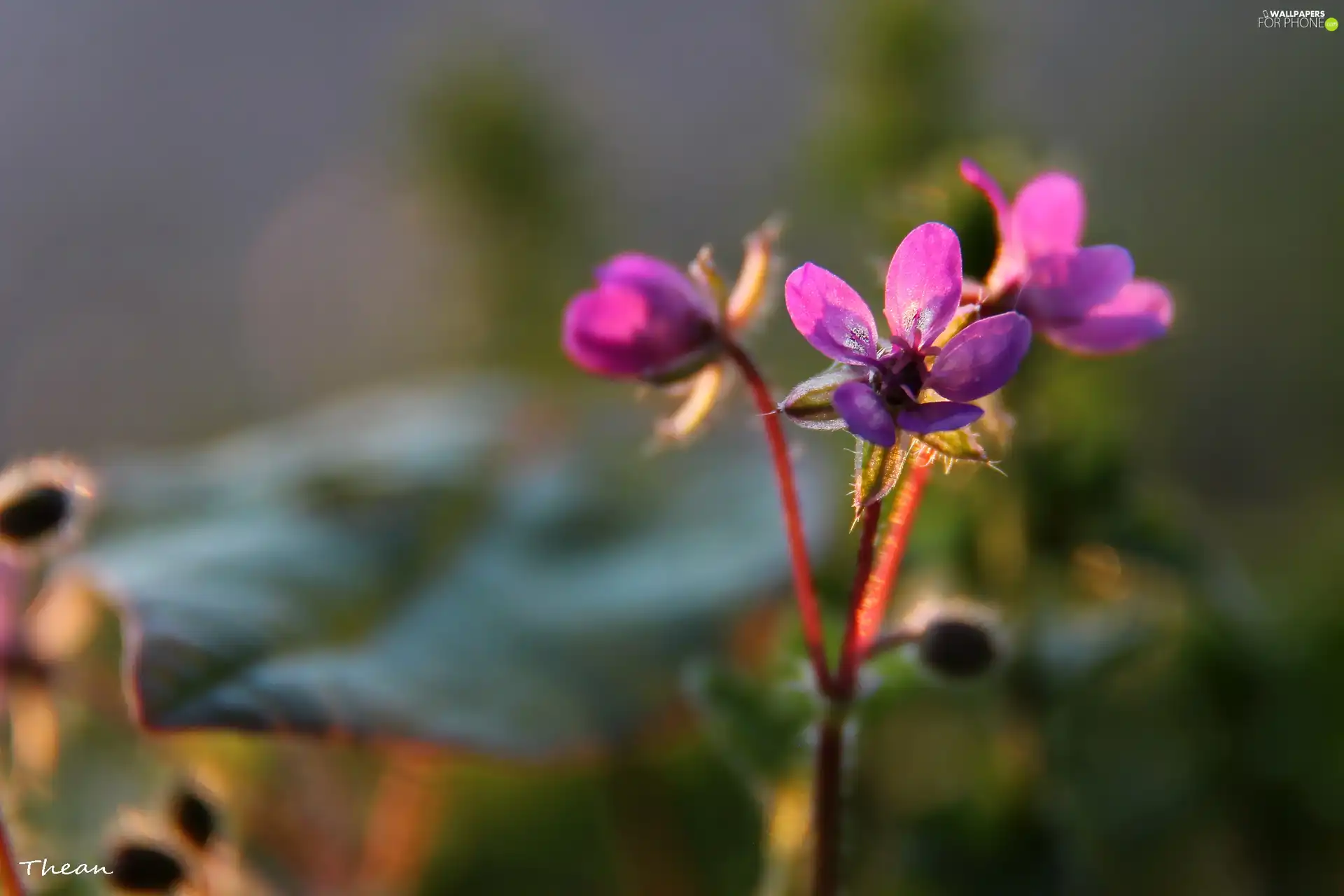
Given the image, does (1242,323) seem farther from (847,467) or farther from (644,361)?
(644,361)

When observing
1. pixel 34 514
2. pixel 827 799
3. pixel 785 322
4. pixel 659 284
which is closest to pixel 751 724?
pixel 827 799

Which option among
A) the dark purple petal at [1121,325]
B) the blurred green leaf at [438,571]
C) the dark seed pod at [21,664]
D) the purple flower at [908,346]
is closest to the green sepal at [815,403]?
the purple flower at [908,346]

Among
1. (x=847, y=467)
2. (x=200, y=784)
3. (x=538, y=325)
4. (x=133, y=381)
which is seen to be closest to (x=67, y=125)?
(x=133, y=381)

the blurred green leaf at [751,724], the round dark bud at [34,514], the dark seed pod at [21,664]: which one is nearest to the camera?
the round dark bud at [34,514]

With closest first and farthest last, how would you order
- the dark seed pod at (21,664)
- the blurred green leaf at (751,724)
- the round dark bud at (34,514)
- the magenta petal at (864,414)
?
1. the magenta petal at (864,414)
2. the round dark bud at (34,514)
3. the blurred green leaf at (751,724)
4. the dark seed pod at (21,664)

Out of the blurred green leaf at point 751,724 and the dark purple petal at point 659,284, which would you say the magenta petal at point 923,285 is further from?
the blurred green leaf at point 751,724
